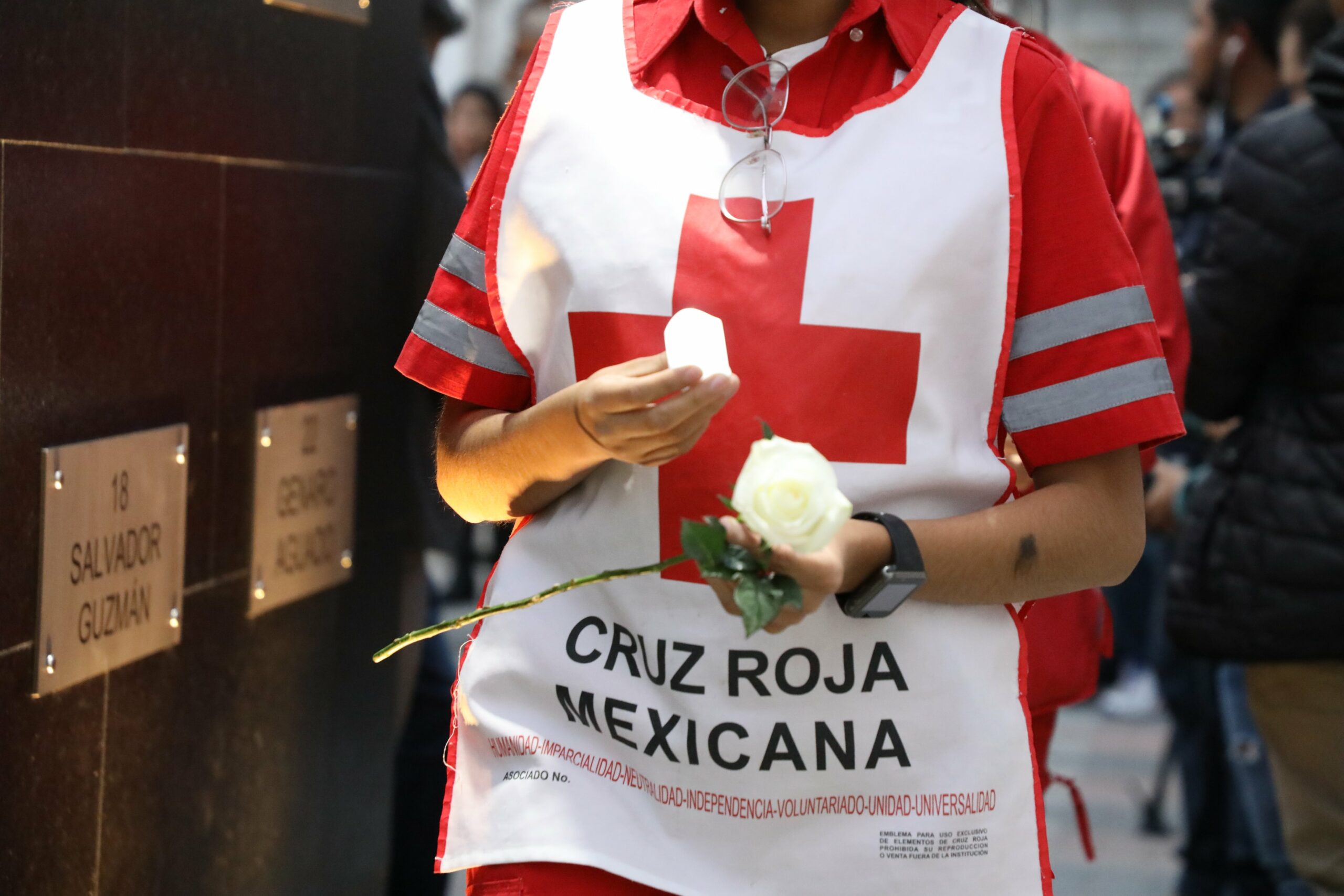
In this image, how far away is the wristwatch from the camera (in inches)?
54.6

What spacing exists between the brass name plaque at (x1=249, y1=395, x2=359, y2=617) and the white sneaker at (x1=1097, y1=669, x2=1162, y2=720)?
4.09 meters

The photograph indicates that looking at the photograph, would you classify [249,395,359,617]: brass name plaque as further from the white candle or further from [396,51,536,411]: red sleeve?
the white candle

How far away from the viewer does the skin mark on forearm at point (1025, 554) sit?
1474mm

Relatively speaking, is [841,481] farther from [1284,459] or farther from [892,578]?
[1284,459]

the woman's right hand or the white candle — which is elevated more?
the white candle

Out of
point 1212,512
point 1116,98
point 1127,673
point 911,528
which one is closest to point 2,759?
point 911,528

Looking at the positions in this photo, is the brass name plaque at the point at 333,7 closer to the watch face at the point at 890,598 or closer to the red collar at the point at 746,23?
the red collar at the point at 746,23

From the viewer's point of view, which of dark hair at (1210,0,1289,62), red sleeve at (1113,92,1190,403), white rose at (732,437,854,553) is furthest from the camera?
dark hair at (1210,0,1289,62)

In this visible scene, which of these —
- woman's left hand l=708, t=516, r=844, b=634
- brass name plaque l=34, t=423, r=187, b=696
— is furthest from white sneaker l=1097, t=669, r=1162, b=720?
woman's left hand l=708, t=516, r=844, b=634

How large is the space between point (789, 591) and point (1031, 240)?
443mm

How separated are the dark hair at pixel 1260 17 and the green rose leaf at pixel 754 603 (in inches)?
129

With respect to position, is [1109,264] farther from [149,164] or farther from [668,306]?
[149,164]

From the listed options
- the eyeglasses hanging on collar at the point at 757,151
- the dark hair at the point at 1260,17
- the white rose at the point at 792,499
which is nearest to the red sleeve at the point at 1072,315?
the eyeglasses hanging on collar at the point at 757,151

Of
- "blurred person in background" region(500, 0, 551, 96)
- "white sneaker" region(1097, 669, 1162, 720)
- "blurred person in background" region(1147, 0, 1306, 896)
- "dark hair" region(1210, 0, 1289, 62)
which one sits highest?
"blurred person in background" region(500, 0, 551, 96)
